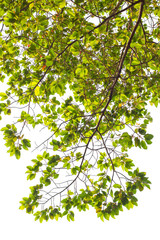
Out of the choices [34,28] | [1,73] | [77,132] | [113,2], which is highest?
[113,2]

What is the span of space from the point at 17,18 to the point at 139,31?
1403 mm

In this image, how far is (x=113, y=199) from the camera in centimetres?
240

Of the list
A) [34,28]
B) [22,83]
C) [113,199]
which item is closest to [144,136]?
[113,199]

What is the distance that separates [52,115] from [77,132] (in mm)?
725

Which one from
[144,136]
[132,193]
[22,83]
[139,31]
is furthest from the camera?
[22,83]

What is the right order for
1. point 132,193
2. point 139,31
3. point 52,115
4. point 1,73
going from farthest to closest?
point 1,73, point 52,115, point 132,193, point 139,31

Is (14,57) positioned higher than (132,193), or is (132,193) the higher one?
(14,57)

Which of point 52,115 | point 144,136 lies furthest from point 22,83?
point 144,136

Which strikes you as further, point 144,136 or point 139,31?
point 144,136

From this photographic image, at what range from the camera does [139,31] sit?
190cm

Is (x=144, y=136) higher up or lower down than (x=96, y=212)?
higher up

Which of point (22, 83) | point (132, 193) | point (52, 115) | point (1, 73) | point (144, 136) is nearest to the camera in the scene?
point (144, 136)

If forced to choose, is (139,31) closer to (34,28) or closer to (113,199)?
(34,28)

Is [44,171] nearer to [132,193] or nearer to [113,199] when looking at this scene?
[113,199]
